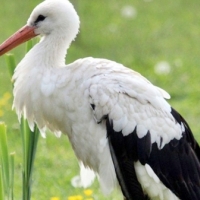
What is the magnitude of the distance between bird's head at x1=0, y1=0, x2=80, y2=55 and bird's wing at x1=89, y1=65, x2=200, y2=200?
48 centimetres

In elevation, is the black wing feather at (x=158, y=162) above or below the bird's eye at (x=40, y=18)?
below

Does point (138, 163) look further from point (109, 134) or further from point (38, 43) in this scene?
point (38, 43)

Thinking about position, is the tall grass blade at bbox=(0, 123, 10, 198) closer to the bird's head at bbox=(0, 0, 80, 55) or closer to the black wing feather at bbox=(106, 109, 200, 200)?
the black wing feather at bbox=(106, 109, 200, 200)

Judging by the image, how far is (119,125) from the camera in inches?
199

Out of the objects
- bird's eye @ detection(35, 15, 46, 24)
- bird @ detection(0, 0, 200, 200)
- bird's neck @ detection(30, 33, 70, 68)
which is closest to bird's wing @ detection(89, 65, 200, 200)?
bird @ detection(0, 0, 200, 200)

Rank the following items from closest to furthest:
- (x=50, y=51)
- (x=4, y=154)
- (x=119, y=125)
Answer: (x=4, y=154), (x=119, y=125), (x=50, y=51)

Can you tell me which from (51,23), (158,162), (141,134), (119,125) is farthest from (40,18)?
(158,162)

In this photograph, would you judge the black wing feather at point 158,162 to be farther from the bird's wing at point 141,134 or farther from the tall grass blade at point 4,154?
the tall grass blade at point 4,154

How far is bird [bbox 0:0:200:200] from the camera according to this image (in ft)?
16.6

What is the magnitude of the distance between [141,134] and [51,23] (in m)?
0.98

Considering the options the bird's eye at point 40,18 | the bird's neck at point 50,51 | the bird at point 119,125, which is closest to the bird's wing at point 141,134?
the bird at point 119,125

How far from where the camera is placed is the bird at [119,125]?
5074mm

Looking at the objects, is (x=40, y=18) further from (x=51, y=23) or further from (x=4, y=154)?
(x=4, y=154)

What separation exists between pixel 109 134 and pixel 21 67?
0.77m
